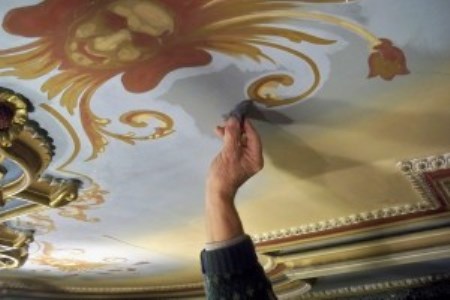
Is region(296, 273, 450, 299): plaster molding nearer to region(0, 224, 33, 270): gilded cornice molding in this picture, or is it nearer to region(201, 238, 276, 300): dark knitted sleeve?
region(0, 224, 33, 270): gilded cornice molding

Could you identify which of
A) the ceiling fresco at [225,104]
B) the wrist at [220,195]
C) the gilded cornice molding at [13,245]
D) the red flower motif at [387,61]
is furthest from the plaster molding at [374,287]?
the wrist at [220,195]

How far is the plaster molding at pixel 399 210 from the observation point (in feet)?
5.98

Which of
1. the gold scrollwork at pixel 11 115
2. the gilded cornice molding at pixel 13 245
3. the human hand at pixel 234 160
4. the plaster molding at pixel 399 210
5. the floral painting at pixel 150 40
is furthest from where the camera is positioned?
the gilded cornice molding at pixel 13 245

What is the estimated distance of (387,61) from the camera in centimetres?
127

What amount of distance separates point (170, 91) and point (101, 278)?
294 cm

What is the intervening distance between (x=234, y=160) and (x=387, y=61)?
488 millimetres

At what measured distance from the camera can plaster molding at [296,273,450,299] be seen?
345 cm

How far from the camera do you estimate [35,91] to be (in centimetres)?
133

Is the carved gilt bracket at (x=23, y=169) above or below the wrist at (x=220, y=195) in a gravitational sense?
above

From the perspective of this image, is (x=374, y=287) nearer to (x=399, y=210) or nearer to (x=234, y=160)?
(x=399, y=210)

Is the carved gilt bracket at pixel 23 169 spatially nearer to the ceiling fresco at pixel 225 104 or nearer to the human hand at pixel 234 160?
the ceiling fresco at pixel 225 104

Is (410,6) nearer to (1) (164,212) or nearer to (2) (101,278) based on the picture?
(1) (164,212)

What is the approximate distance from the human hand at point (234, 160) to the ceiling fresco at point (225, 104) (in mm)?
84

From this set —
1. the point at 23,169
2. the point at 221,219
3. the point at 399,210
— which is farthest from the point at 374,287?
the point at 221,219
